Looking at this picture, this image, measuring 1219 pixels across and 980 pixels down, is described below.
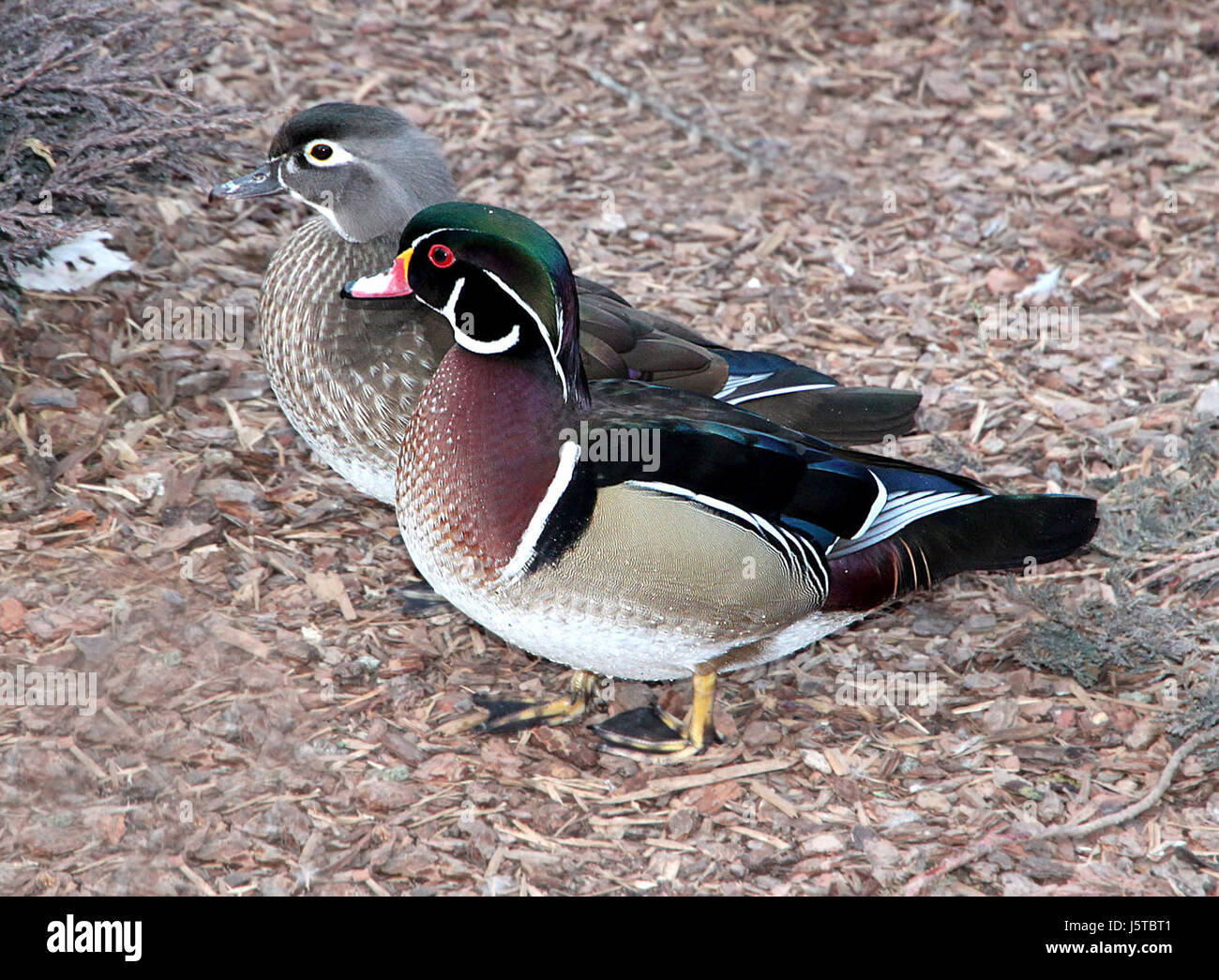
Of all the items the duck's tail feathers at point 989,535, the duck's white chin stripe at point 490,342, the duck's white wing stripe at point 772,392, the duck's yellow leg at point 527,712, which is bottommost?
the duck's yellow leg at point 527,712

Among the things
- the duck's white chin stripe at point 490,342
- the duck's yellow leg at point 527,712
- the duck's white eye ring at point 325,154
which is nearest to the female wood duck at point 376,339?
the duck's white eye ring at point 325,154

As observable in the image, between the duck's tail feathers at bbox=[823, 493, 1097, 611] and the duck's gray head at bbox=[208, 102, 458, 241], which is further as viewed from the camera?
the duck's gray head at bbox=[208, 102, 458, 241]

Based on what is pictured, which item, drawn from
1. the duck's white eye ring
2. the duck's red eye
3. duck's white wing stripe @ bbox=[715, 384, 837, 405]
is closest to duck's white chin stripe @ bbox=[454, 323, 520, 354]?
the duck's red eye

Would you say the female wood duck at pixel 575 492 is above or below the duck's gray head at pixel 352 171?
below

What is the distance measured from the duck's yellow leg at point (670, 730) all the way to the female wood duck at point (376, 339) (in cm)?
73

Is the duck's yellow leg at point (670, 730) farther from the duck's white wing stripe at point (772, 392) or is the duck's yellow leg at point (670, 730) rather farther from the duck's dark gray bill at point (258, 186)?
the duck's dark gray bill at point (258, 186)

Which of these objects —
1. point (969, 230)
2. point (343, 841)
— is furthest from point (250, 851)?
point (969, 230)

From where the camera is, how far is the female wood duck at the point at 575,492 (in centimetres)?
291

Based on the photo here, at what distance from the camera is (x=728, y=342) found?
15.3 ft

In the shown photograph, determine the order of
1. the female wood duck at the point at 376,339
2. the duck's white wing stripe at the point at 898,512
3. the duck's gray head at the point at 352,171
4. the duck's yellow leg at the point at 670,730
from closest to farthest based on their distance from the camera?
the duck's white wing stripe at the point at 898,512
the duck's yellow leg at the point at 670,730
the female wood duck at the point at 376,339
the duck's gray head at the point at 352,171

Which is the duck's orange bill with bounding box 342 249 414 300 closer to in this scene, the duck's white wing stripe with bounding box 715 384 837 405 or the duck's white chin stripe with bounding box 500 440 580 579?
the duck's white chin stripe with bounding box 500 440 580 579

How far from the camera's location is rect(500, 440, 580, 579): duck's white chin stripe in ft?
9.58

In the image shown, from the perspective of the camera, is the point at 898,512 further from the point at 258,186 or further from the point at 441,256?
the point at 258,186

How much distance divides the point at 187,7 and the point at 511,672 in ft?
10.8
